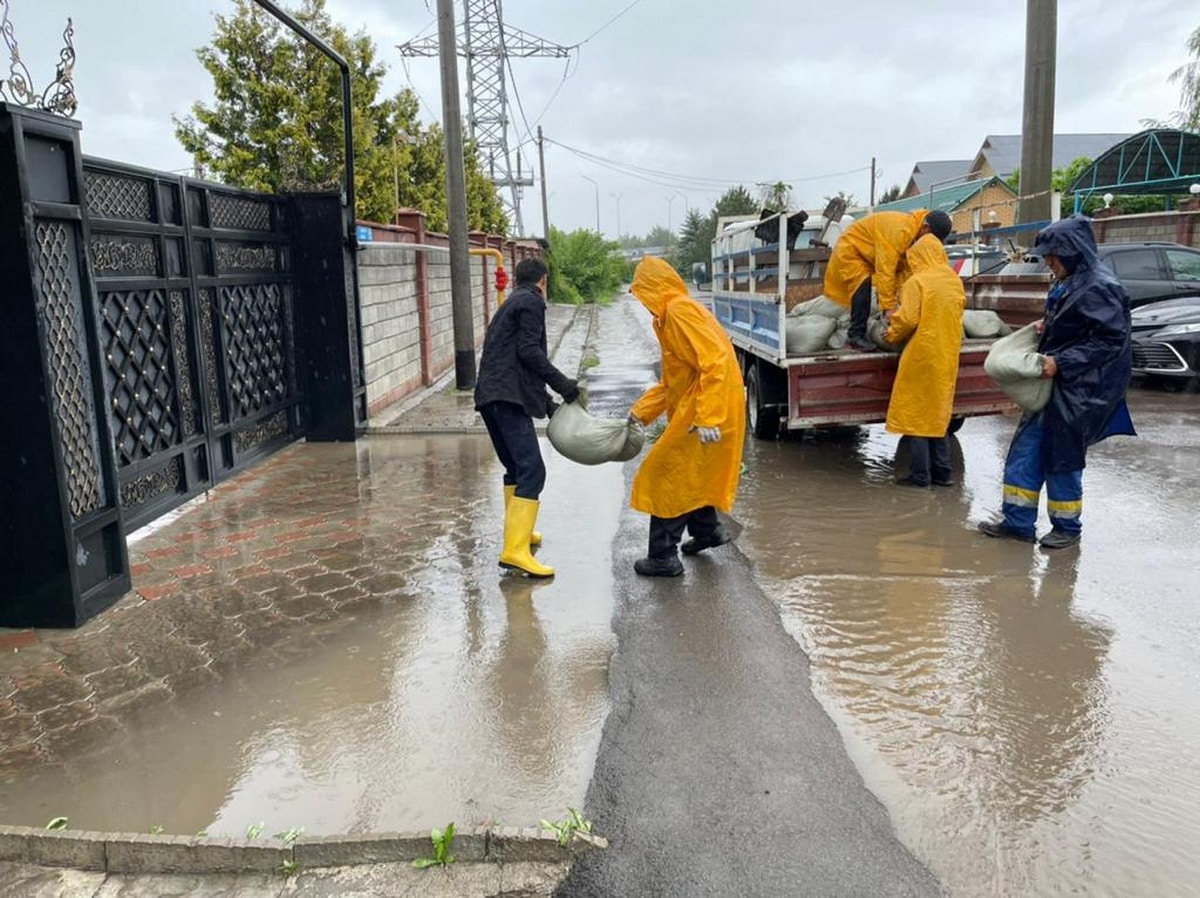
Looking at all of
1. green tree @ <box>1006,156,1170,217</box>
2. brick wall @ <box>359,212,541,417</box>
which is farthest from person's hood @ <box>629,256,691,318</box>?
green tree @ <box>1006,156,1170,217</box>

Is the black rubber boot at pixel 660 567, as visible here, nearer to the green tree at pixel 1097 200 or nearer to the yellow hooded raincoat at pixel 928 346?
the yellow hooded raincoat at pixel 928 346

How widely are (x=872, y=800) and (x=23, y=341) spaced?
390cm

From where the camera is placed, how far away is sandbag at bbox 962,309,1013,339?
24.7 ft

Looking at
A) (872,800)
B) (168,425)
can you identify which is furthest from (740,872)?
(168,425)

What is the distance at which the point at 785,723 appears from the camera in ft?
11.8

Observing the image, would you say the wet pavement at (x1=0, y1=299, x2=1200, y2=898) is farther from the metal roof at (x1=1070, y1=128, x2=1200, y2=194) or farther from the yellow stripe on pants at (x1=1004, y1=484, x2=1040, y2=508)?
the metal roof at (x1=1070, y1=128, x2=1200, y2=194)

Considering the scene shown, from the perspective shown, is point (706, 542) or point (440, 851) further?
point (706, 542)

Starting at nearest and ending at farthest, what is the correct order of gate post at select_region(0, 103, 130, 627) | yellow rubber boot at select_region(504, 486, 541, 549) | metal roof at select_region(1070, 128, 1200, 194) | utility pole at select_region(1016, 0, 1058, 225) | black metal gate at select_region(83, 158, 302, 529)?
gate post at select_region(0, 103, 130, 627) → yellow rubber boot at select_region(504, 486, 541, 549) → black metal gate at select_region(83, 158, 302, 529) → utility pole at select_region(1016, 0, 1058, 225) → metal roof at select_region(1070, 128, 1200, 194)

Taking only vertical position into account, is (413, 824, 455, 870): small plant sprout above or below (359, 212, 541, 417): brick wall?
below

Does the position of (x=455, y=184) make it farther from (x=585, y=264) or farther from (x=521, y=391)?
(x=585, y=264)

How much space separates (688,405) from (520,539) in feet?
3.81

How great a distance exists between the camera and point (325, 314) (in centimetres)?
858

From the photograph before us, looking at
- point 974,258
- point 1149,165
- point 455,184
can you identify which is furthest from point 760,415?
point 1149,165

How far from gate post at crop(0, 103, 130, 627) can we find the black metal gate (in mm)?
191
